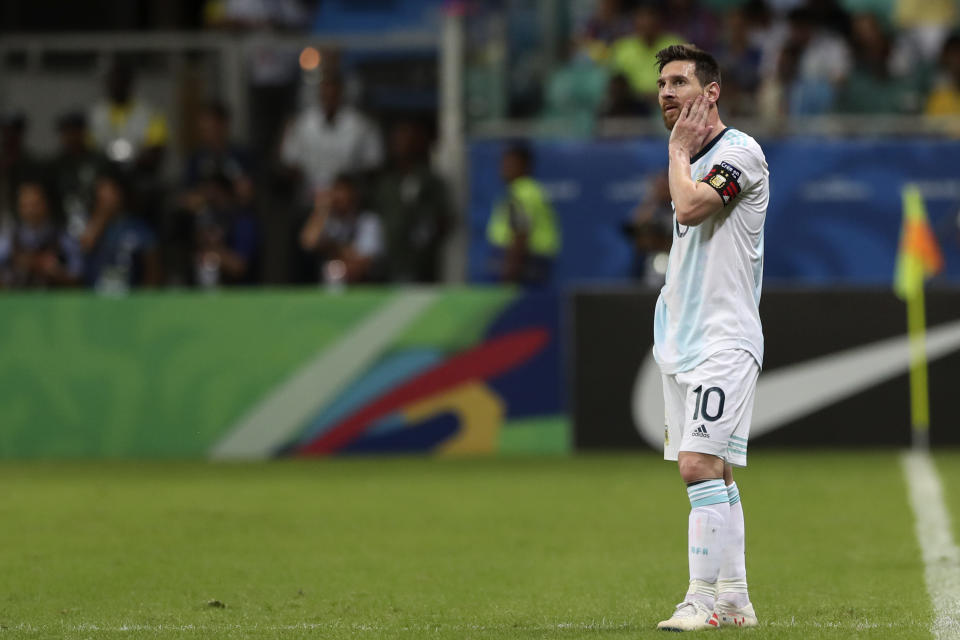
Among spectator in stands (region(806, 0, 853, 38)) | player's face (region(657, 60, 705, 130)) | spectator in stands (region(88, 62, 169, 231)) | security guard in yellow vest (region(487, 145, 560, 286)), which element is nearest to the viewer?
player's face (region(657, 60, 705, 130))

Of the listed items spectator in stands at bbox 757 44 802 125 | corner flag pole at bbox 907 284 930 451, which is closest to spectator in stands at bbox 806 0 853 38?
spectator in stands at bbox 757 44 802 125

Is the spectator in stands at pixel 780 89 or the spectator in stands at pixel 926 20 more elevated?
the spectator in stands at pixel 926 20

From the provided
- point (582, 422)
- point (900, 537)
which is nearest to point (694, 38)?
point (582, 422)

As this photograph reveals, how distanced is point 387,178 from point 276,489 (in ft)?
16.3

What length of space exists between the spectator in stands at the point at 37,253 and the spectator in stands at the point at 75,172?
240mm

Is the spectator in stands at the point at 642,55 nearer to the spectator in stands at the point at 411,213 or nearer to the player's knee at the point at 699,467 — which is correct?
the spectator in stands at the point at 411,213

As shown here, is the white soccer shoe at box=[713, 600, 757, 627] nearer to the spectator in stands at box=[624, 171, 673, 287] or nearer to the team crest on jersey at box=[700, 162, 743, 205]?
the team crest on jersey at box=[700, 162, 743, 205]

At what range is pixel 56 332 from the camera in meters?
14.4

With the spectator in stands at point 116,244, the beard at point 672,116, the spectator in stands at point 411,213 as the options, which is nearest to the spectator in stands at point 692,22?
the spectator in stands at point 411,213

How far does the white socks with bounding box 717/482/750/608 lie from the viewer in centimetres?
612

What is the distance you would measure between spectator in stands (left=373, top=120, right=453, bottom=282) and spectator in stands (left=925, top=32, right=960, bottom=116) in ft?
16.7

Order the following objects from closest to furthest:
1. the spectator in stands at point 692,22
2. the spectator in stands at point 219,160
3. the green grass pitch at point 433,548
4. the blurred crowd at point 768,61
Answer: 1. the green grass pitch at point 433,548
2. the spectator in stands at point 219,160
3. the blurred crowd at point 768,61
4. the spectator in stands at point 692,22

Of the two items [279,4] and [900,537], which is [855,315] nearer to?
[900,537]

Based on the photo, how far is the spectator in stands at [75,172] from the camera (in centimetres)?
1641
